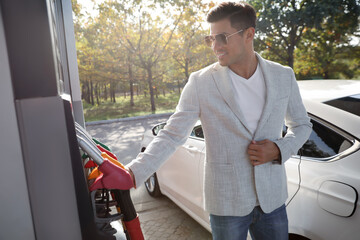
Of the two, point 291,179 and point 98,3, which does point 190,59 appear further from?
point 291,179

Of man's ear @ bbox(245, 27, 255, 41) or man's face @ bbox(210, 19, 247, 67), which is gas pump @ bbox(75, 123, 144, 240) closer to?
man's face @ bbox(210, 19, 247, 67)

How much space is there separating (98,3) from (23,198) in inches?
621

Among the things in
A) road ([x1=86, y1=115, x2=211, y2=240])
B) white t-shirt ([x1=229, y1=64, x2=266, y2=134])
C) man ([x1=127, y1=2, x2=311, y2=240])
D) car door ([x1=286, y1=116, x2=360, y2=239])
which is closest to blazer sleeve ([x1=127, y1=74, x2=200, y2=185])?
man ([x1=127, y1=2, x2=311, y2=240])

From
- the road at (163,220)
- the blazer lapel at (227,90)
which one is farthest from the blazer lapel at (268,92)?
the road at (163,220)

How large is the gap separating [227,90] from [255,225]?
2.70ft

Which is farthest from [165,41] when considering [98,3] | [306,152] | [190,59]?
[306,152]

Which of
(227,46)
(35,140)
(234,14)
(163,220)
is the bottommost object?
(163,220)

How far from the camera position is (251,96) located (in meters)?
1.75

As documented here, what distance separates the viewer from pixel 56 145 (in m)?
1.07

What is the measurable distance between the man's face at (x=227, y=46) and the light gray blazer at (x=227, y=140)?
0.18 ft


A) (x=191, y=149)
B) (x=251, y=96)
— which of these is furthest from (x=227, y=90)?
(x=191, y=149)

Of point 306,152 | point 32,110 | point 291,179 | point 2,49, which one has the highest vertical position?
point 2,49

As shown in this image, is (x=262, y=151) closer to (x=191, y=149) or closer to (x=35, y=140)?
(x=35, y=140)

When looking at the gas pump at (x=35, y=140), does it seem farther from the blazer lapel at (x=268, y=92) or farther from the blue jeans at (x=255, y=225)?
the blazer lapel at (x=268, y=92)
